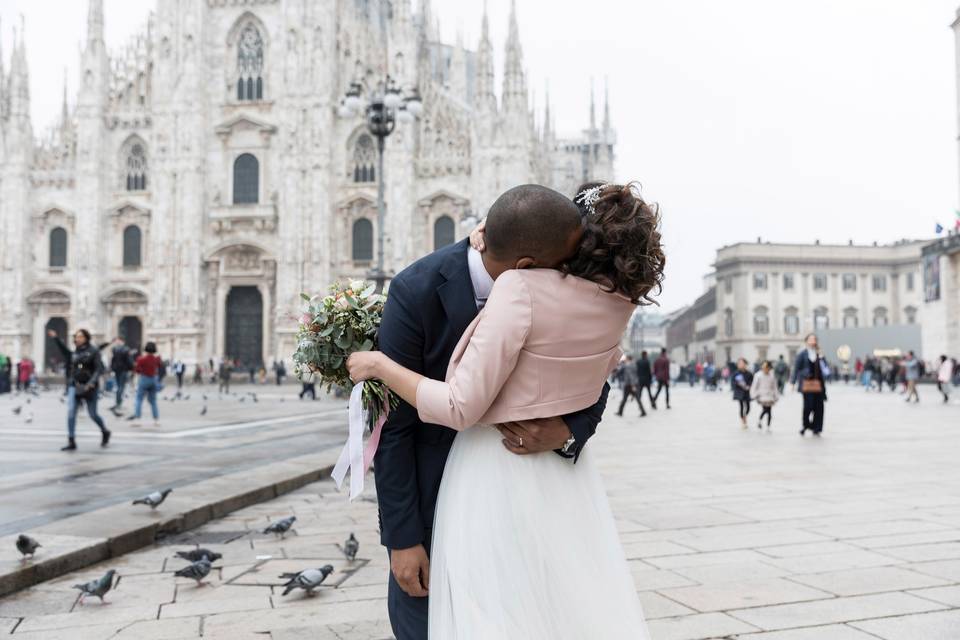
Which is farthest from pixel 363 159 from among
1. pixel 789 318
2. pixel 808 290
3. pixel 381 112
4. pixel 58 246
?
pixel 808 290

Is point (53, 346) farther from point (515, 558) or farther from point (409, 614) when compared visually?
point (515, 558)

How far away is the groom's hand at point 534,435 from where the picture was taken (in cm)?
198

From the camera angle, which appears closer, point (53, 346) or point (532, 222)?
point (532, 222)

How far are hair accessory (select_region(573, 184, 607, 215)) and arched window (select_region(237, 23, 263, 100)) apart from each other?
3783 cm

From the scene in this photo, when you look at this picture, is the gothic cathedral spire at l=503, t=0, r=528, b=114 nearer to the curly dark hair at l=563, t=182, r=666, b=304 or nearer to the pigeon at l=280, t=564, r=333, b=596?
the pigeon at l=280, t=564, r=333, b=596

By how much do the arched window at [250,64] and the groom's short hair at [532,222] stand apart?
37938mm

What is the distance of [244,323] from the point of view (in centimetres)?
3731

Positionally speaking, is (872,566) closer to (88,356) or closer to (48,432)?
(88,356)

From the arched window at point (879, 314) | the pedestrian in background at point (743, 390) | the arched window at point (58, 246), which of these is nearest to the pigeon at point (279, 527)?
the pedestrian in background at point (743, 390)

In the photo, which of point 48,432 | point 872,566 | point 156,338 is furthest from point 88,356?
point 156,338

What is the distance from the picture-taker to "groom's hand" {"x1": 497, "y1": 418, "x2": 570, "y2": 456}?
77.9 inches

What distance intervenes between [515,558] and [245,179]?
37.4m

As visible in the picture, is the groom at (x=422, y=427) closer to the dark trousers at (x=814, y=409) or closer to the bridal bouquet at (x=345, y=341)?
the bridal bouquet at (x=345, y=341)

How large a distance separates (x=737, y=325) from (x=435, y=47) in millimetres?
29865
